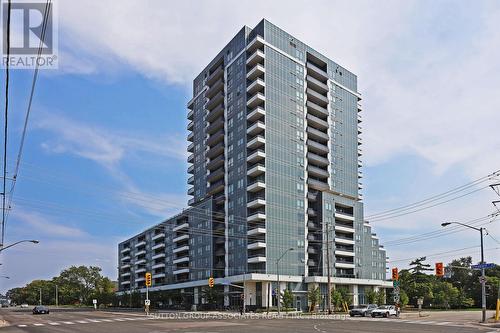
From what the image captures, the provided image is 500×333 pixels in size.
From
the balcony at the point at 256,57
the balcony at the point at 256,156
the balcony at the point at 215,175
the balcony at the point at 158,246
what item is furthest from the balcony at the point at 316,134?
the balcony at the point at 158,246

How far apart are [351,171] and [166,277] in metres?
62.8

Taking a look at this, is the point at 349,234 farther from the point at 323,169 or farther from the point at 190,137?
the point at 190,137

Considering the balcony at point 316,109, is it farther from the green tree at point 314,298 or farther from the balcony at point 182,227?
the green tree at point 314,298

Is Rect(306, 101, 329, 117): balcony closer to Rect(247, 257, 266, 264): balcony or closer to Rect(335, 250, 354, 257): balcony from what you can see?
Rect(335, 250, 354, 257): balcony

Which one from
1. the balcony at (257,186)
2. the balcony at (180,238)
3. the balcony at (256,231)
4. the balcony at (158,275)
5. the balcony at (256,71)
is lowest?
the balcony at (158,275)

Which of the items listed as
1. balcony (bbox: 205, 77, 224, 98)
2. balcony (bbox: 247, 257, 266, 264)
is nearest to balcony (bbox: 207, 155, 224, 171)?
balcony (bbox: 205, 77, 224, 98)

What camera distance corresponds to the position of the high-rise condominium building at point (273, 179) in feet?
336

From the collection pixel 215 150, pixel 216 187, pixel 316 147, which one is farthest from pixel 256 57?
pixel 216 187

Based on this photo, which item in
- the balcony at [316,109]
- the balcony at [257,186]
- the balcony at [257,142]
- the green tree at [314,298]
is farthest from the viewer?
the balcony at [316,109]

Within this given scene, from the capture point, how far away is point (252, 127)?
105 metres

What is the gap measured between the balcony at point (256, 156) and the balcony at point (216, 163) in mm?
12626

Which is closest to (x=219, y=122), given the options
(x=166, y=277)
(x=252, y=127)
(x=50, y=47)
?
(x=252, y=127)

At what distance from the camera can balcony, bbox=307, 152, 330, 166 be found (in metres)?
113

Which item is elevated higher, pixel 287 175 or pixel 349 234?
pixel 287 175
